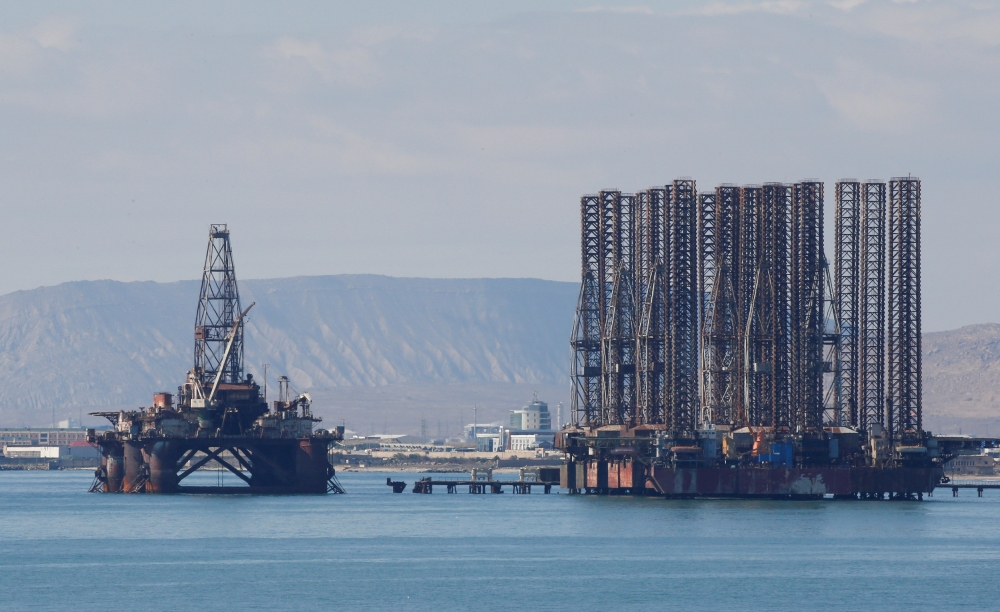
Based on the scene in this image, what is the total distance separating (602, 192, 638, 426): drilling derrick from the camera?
641 ft

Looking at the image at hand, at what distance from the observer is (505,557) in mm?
119438

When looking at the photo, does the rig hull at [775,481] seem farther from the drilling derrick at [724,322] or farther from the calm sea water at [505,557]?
the drilling derrick at [724,322]

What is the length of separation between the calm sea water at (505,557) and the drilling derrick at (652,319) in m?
20.3

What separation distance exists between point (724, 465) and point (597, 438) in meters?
15.6

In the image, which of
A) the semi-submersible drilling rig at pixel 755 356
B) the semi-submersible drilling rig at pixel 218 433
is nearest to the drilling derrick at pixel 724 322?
the semi-submersible drilling rig at pixel 755 356

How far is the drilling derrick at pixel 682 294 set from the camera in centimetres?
18488

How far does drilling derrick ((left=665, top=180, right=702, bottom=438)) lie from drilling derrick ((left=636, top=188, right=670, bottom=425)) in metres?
1.38

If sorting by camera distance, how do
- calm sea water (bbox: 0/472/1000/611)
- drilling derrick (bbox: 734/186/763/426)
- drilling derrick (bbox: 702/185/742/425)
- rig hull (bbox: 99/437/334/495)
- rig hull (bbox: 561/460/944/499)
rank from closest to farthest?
calm sea water (bbox: 0/472/1000/611), rig hull (bbox: 561/460/944/499), drilling derrick (bbox: 734/186/763/426), rig hull (bbox: 99/437/334/495), drilling derrick (bbox: 702/185/742/425)

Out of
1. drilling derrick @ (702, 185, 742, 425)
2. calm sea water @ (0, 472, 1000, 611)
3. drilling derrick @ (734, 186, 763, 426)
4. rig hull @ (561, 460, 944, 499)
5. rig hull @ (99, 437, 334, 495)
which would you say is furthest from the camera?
drilling derrick @ (702, 185, 742, 425)

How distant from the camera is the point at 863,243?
604ft

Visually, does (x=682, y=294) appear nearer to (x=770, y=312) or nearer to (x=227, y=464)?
(x=770, y=312)

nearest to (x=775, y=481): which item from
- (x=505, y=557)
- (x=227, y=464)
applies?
(x=227, y=464)

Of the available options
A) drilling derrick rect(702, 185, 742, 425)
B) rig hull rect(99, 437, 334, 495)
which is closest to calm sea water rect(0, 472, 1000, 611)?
rig hull rect(99, 437, 334, 495)

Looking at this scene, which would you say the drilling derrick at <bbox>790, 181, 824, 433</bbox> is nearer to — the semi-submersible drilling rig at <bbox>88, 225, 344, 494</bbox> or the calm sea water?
the calm sea water
